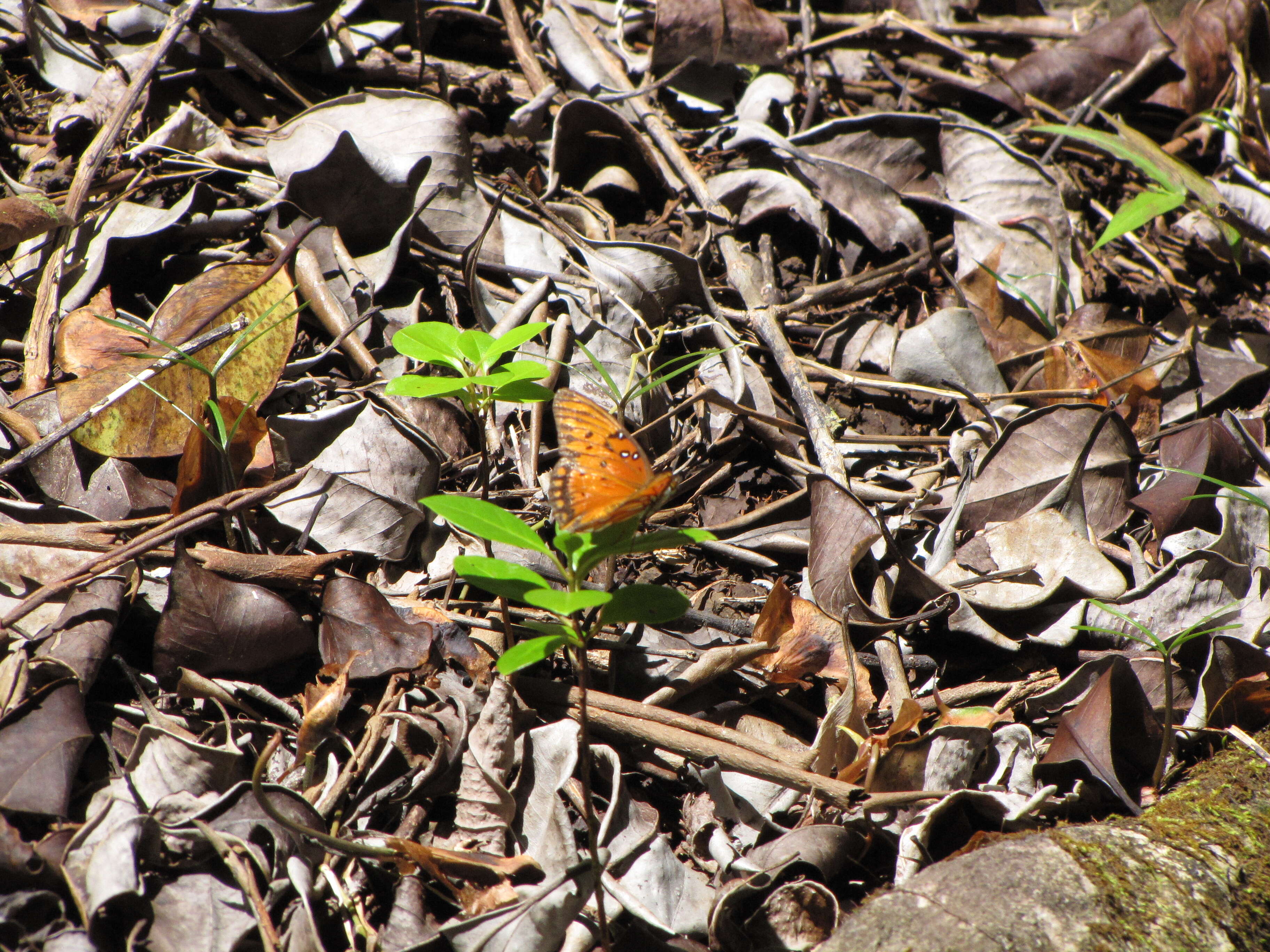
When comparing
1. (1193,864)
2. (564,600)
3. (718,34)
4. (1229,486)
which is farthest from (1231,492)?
(718,34)

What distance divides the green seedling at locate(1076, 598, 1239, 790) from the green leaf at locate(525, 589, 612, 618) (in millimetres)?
1159

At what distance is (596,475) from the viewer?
5.30ft

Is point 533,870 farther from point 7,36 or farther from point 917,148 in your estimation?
point 7,36

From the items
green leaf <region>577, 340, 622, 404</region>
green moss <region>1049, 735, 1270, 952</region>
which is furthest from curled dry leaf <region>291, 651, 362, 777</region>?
green moss <region>1049, 735, 1270, 952</region>

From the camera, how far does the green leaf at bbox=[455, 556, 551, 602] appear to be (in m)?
1.42

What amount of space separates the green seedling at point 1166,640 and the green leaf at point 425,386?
148 cm

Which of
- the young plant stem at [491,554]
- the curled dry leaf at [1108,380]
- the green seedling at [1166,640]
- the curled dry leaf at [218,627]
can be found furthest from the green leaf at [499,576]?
the curled dry leaf at [1108,380]

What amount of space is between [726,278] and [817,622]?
138 cm

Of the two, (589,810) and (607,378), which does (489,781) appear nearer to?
(589,810)

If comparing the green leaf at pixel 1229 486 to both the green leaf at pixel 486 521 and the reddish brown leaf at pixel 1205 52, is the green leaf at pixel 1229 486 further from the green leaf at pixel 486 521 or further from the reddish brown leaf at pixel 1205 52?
the reddish brown leaf at pixel 1205 52

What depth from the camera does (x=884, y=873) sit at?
1.79 meters

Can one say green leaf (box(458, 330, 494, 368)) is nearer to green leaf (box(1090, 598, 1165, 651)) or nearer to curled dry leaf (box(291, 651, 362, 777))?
curled dry leaf (box(291, 651, 362, 777))

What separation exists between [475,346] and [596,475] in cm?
39

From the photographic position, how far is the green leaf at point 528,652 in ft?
4.35
